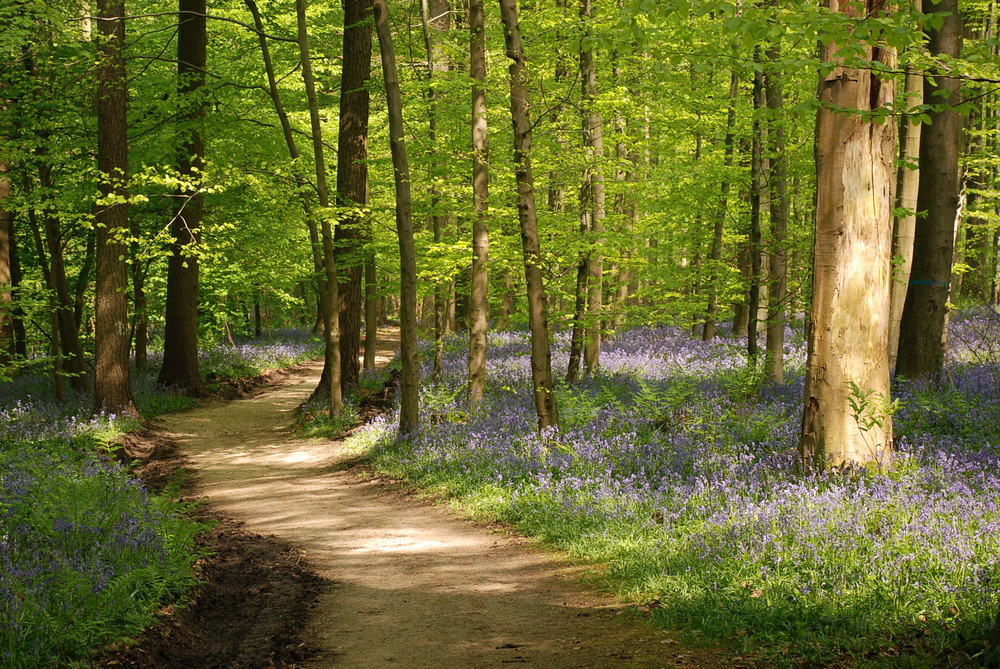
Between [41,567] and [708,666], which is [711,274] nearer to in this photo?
[708,666]

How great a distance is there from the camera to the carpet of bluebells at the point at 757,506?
4.39 meters

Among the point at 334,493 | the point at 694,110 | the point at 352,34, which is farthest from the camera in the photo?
the point at 352,34

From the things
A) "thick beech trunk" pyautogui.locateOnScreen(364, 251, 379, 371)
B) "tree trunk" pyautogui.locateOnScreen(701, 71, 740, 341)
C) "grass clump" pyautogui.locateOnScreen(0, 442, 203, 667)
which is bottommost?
"grass clump" pyautogui.locateOnScreen(0, 442, 203, 667)

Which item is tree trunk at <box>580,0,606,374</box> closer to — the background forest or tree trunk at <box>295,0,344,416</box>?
the background forest

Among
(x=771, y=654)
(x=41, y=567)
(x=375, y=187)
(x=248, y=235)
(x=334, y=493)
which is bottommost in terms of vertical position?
(x=334, y=493)

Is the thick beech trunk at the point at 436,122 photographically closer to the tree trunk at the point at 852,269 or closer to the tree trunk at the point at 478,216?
the tree trunk at the point at 478,216

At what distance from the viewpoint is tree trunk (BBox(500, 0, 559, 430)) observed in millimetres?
9375

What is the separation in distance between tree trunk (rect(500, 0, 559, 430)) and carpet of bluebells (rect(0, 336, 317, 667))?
15.3 feet

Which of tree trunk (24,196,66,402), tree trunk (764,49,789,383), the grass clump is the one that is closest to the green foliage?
tree trunk (24,196,66,402)

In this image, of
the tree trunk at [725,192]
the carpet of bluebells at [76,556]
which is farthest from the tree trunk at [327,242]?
the tree trunk at [725,192]

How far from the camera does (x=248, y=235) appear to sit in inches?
932

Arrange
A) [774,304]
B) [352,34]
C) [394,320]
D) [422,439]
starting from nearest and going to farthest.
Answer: [422,439] < [774,304] < [352,34] < [394,320]

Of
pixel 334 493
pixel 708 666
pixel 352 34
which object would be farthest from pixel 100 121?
pixel 708 666

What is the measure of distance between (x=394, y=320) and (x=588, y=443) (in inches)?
1682
